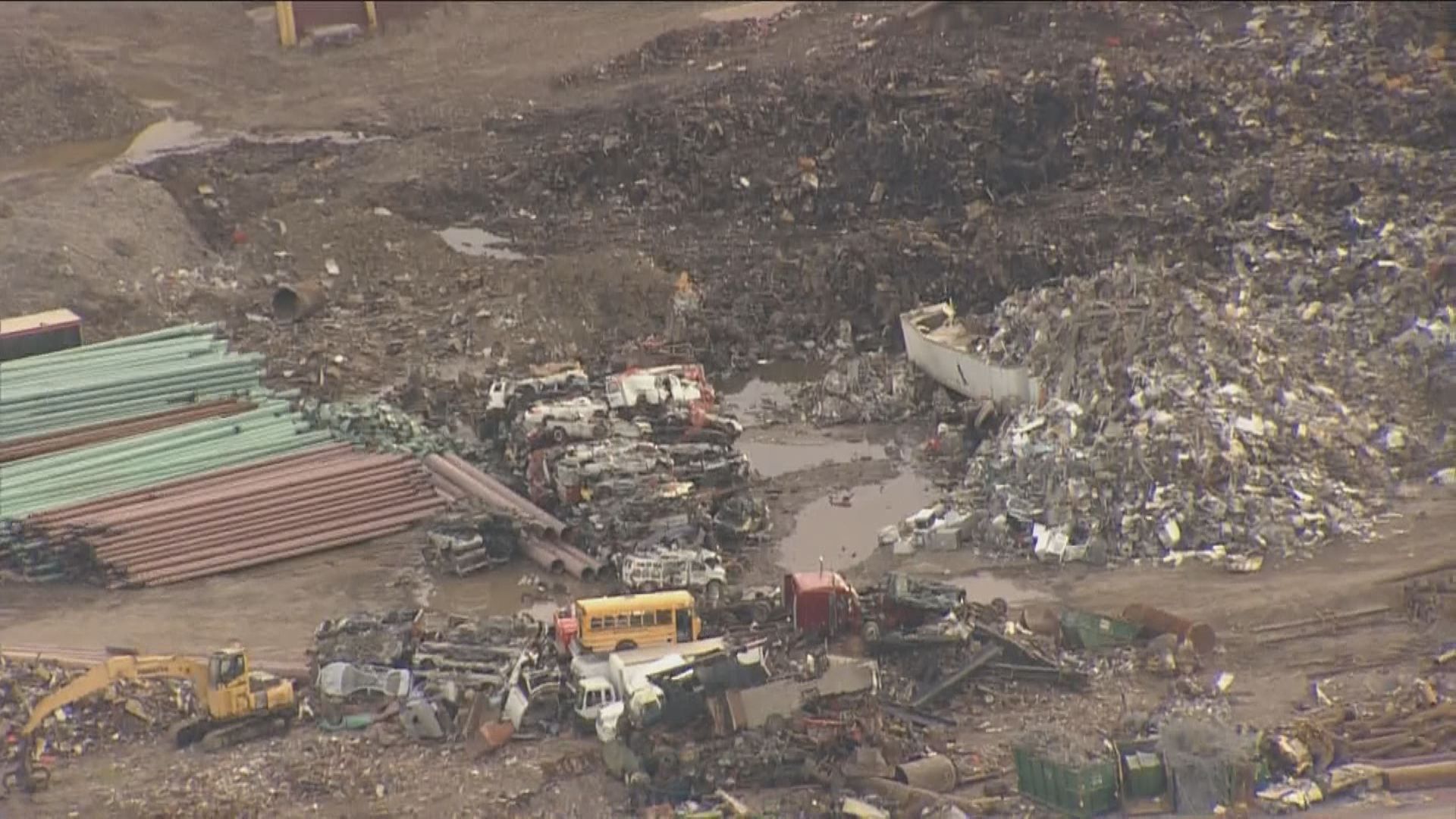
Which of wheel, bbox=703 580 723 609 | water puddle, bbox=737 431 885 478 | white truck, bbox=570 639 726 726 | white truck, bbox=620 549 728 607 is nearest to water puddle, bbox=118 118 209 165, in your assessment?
water puddle, bbox=737 431 885 478

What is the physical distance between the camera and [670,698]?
66.3 feet

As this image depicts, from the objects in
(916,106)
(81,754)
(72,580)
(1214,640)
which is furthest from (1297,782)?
(916,106)

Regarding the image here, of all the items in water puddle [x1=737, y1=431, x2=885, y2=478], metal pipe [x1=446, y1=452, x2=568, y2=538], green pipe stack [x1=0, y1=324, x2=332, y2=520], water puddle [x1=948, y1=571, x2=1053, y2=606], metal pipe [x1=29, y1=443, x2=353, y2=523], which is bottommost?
water puddle [x1=948, y1=571, x2=1053, y2=606]

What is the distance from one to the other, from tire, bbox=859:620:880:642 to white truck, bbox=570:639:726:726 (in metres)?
1.31

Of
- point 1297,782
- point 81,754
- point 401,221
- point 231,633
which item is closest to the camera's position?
point 1297,782

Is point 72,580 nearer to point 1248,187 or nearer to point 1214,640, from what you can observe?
point 1214,640

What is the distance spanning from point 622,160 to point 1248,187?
9873 mm

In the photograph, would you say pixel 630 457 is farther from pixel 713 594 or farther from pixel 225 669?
pixel 225 669

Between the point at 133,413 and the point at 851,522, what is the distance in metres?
9.13

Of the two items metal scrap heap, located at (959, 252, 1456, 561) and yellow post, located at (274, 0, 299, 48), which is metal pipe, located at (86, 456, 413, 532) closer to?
metal scrap heap, located at (959, 252, 1456, 561)

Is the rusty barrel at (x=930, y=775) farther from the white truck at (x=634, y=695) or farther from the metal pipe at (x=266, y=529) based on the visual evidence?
the metal pipe at (x=266, y=529)

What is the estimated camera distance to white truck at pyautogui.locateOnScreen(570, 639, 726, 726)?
20859mm

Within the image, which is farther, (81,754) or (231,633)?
(231,633)

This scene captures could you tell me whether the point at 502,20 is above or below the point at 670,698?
above
